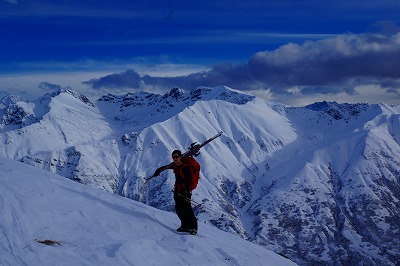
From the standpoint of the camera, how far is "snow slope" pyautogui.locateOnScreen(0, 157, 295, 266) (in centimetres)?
1086

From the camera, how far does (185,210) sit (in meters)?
16.3

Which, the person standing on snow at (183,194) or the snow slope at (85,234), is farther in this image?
the person standing on snow at (183,194)

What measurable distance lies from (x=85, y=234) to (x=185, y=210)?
4.60 metres

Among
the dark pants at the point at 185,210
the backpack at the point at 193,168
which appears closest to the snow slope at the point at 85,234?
the dark pants at the point at 185,210

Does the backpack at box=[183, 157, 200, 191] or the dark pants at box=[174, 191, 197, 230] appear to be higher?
the backpack at box=[183, 157, 200, 191]

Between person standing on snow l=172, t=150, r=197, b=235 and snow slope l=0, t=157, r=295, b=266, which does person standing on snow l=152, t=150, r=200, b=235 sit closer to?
person standing on snow l=172, t=150, r=197, b=235

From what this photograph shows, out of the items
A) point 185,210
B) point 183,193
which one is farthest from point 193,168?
point 185,210

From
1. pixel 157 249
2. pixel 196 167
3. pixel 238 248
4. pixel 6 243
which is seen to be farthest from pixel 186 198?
pixel 6 243

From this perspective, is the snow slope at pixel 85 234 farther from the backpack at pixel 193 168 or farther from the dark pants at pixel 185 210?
the backpack at pixel 193 168

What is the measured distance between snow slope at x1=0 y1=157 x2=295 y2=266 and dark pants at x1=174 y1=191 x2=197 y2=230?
580mm

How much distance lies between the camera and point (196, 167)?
53.7 ft

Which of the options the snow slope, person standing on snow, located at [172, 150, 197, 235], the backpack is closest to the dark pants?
person standing on snow, located at [172, 150, 197, 235]

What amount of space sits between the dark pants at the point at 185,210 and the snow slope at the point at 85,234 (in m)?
0.58

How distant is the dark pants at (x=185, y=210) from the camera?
16.3 m
